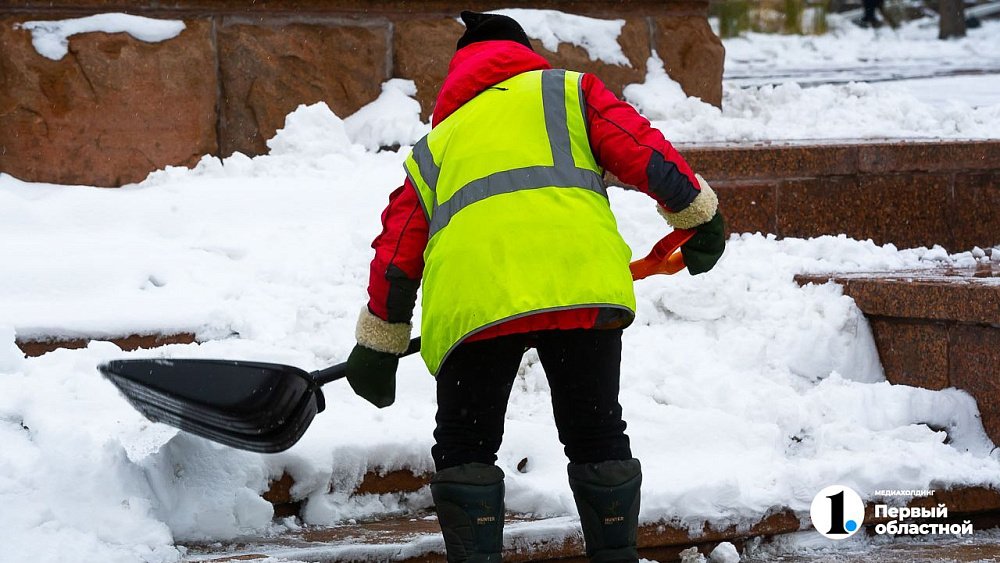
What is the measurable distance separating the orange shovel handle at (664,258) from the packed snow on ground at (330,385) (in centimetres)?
66

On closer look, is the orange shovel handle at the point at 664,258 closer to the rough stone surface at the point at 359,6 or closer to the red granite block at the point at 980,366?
the red granite block at the point at 980,366

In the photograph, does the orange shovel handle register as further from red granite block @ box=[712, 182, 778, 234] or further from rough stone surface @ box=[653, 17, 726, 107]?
rough stone surface @ box=[653, 17, 726, 107]

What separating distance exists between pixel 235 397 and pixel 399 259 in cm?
52

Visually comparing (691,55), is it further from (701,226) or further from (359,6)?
(701,226)

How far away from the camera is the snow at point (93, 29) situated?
4.82m

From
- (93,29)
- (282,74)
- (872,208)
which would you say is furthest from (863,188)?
(93,29)

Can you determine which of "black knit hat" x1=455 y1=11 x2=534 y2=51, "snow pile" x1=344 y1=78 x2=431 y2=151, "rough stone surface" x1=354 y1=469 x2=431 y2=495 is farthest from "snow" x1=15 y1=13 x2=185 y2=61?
"black knit hat" x1=455 y1=11 x2=534 y2=51

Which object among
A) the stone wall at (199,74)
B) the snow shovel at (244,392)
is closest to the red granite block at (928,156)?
the stone wall at (199,74)

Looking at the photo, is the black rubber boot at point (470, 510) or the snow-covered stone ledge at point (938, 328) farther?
the snow-covered stone ledge at point (938, 328)

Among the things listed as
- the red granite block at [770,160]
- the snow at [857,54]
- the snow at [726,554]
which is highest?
the snow at [857,54]

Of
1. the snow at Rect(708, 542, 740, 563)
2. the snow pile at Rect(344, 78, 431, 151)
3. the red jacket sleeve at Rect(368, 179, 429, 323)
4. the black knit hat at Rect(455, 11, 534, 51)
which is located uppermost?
the snow pile at Rect(344, 78, 431, 151)

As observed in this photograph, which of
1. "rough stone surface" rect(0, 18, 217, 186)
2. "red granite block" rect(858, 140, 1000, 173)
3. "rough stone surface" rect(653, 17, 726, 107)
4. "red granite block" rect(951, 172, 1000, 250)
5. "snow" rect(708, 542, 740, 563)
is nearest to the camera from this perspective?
"snow" rect(708, 542, 740, 563)

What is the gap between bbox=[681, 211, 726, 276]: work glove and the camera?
260 cm

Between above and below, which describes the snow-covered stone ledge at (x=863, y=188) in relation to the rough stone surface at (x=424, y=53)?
below
